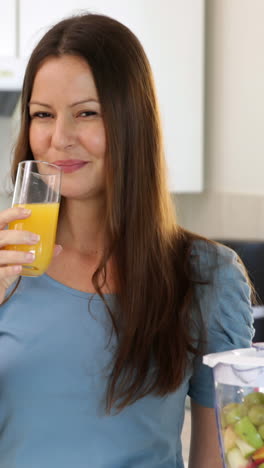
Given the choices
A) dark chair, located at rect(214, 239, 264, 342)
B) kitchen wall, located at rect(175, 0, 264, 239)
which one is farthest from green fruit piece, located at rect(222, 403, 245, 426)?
kitchen wall, located at rect(175, 0, 264, 239)

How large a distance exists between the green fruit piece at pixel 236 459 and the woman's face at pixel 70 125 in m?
0.58

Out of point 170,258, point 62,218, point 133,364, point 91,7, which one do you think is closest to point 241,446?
point 133,364

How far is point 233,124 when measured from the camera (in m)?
3.18

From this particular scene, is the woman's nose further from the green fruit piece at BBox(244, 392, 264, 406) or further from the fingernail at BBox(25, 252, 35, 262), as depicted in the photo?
the green fruit piece at BBox(244, 392, 264, 406)

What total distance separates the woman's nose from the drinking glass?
12 centimetres

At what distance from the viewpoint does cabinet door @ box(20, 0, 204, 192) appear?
3196 millimetres

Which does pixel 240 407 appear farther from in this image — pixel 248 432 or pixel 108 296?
pixel 108 296

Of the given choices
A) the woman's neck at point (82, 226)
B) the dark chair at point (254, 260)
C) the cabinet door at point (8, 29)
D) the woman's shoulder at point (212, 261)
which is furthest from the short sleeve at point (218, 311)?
the cabinet door at point (8, 29)

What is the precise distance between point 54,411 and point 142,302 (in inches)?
9.2

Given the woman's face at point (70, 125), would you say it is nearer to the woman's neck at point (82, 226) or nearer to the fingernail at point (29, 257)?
the woman's neck at point (82, 226)

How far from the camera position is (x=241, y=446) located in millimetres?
790

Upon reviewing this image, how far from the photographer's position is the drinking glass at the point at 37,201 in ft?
3.60

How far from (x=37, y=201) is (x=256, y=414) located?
0.48 m

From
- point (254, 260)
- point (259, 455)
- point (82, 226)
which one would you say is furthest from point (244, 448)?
point (254, 260)
